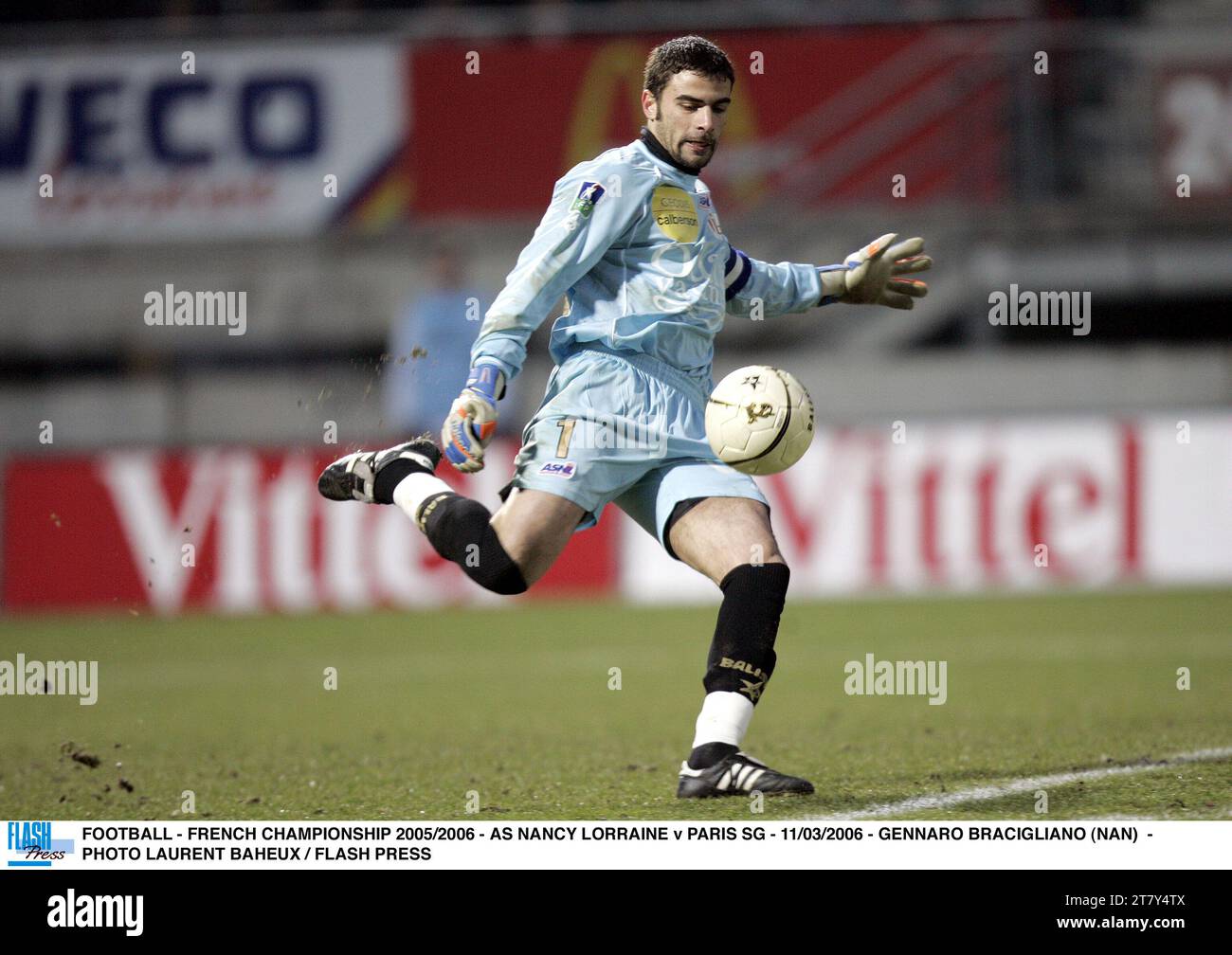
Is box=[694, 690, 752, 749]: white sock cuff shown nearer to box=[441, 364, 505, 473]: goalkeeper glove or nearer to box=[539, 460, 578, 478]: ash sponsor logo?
box=[539, 460, 578, 478]: ash sponsor logo

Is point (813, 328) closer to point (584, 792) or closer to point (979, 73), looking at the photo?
point (979, 73)

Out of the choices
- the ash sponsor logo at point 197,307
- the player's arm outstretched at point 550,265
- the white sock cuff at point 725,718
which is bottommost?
the white sock cuff at point 725,718

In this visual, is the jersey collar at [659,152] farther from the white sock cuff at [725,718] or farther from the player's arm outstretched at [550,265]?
the white sock cuff at [725,718]

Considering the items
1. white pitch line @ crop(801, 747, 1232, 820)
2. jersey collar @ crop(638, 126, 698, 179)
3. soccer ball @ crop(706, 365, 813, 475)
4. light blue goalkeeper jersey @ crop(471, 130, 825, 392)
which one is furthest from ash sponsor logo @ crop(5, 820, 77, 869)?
jersey collar @ crop(638, 126, 698, 179)

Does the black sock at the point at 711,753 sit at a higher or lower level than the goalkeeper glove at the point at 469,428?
lower

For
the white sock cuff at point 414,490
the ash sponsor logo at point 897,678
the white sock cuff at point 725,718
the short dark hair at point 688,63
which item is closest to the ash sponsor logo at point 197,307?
the ash sponsor logo at point 897,678

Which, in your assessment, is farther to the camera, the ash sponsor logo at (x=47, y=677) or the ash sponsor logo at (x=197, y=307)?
the ash sponsor logo at (x=197, y=307)

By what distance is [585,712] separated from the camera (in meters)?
7.69

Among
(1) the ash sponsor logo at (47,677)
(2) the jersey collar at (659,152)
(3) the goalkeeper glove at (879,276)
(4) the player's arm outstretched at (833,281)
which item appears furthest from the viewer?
(1) the ash sponsor logo at (47,677)

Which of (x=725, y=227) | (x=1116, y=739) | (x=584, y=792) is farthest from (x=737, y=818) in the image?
(x=725, y=227)

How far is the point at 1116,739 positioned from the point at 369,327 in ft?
38.1

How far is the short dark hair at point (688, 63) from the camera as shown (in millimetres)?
4730
